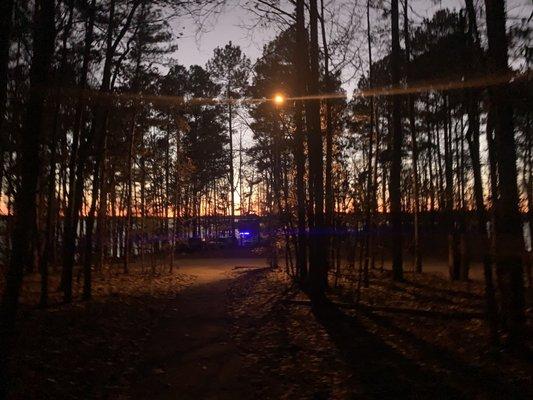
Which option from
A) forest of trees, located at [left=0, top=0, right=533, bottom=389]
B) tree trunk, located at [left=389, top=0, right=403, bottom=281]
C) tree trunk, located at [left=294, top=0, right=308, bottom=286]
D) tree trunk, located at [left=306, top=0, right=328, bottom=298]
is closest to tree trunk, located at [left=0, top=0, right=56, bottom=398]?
forest of trees, located at [left=0, top=0, right=533, bottom=389]

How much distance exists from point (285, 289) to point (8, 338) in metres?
12.4

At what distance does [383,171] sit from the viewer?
3600 cm

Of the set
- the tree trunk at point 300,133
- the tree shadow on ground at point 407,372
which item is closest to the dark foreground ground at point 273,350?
the tree shadow on ground at point 407,372

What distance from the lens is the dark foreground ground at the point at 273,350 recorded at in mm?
6613

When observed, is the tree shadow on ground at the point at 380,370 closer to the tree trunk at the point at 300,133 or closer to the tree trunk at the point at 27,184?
the tree trunk at the point at 27,184

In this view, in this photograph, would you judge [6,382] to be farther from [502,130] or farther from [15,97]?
[15,97]

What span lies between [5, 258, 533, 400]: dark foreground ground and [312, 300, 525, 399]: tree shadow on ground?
16 mm

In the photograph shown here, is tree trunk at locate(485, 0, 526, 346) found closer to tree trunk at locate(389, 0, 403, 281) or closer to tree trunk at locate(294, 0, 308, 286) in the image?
tree trunk at locate(294, 0, 308, 286)

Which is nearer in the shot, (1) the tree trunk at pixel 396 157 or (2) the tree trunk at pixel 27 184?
(2) the tree trunk at pixel 27 184

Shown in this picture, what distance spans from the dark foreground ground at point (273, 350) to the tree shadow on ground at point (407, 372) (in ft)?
0.05

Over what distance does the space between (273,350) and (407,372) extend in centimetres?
287

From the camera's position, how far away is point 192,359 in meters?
8.61

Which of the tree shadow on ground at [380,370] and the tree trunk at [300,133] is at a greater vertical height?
the tree trunk at [300,133]

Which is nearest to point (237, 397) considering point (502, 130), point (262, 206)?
point (502, 130)
